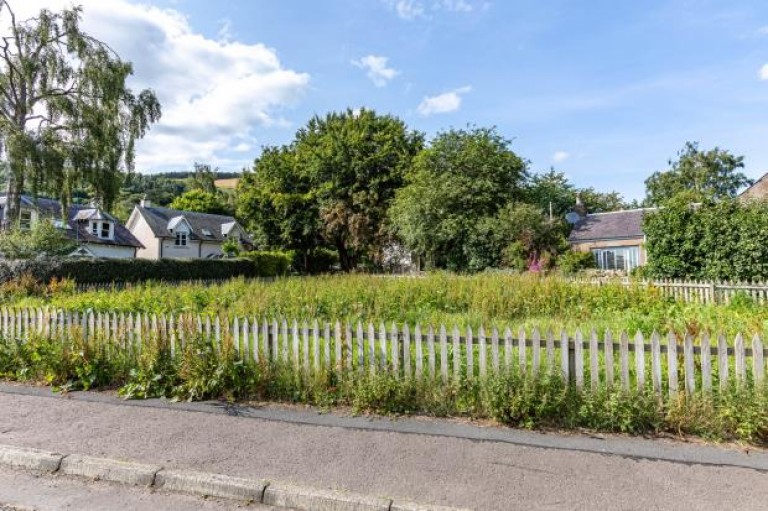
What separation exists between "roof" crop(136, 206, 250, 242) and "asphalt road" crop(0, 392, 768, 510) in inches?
1678

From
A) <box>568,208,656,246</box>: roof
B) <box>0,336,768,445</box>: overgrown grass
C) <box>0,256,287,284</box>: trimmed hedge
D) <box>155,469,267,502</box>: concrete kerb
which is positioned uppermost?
<box>568,208,656,246</box>: roof

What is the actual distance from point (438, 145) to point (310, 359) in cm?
2673

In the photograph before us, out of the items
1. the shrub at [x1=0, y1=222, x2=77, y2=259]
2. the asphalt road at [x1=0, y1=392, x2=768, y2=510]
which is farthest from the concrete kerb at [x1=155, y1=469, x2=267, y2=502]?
the shrub at [x1=0, y1=222, x2=77, y2=259]

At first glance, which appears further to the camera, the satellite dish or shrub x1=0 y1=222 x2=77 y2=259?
the satellite dish

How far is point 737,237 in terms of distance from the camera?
15219 mm

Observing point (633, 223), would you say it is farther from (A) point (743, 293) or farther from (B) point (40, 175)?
(B) point (40, 175)

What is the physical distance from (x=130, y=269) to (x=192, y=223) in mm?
24533

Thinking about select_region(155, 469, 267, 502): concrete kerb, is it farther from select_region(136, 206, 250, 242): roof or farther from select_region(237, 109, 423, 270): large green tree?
select_region(136, 206, 250, 242): roof

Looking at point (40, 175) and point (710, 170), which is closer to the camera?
point (40, 175)

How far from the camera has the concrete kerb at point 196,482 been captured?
11.1ft

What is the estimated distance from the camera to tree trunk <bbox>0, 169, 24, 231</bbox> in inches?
776

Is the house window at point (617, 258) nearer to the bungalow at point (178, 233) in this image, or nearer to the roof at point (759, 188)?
the roof at point (759, 188)

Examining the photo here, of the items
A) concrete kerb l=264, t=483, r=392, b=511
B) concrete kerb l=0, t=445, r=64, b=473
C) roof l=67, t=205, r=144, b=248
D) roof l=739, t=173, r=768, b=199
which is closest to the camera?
concrete kerb l=264, t=483, r=392, b=511

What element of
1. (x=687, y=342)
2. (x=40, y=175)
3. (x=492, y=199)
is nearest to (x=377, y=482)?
(x=687, y=342)
